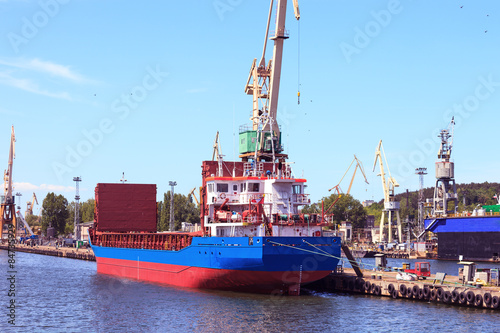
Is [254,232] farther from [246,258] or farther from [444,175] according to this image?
[444,175]

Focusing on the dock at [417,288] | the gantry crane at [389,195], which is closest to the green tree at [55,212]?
the gantry crane at [389,195]

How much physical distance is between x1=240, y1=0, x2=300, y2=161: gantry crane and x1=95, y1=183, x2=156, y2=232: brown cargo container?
23.7 meters

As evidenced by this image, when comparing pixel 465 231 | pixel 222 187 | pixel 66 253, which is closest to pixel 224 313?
pixel 222 187

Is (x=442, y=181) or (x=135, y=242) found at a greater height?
(x=442, y=181)

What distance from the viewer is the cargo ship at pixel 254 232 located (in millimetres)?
49906

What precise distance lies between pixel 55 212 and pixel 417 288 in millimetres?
163047

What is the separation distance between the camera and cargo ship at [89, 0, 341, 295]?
49.9 metres

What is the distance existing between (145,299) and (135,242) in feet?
66.8

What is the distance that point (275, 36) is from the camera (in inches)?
2542

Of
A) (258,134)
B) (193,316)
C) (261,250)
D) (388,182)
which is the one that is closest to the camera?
(193,316)

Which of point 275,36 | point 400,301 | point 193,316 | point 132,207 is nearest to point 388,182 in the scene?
point 132,207

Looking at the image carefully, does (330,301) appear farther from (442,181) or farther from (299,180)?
(442,181)

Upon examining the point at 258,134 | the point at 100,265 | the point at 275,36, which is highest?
the point at 275,36

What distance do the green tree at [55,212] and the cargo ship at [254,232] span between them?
13074cm
